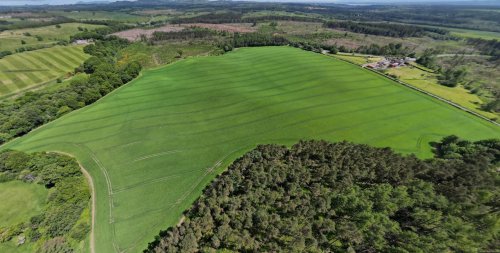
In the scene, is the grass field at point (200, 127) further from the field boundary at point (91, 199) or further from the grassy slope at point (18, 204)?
the grassy slope at point (18, 204)

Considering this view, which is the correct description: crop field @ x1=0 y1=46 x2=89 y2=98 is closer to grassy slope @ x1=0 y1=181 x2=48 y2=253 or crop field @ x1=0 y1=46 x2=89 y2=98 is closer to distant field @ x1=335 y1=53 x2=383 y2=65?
grassy slope @ x1=0 y1=181 x2=48 y2=253

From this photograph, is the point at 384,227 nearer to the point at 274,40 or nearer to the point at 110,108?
the point at 110,108

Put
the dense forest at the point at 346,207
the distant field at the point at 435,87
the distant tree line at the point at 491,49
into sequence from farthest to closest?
1. the distant tree line at the point at 491,49
2. the distant field at the point at 435,87
3. the dense forest at the point at 346,207

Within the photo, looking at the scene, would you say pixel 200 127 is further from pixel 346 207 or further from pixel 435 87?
pixel 435 87

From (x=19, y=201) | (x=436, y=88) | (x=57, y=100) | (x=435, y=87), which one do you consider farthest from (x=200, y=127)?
(x=435, y=87)

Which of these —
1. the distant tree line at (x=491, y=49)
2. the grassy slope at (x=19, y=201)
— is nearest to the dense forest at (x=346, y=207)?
the grassy slope at (x=19, y=201)

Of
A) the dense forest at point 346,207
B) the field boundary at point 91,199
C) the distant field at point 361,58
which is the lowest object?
the field boundary at point 91,199

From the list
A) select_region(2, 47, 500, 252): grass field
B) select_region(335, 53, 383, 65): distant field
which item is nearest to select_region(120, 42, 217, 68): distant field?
select_region(2, 47, 500, 252): grass field

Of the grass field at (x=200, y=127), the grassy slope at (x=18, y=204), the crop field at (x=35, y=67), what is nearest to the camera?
the grassy slope at (x=18, y=204)
